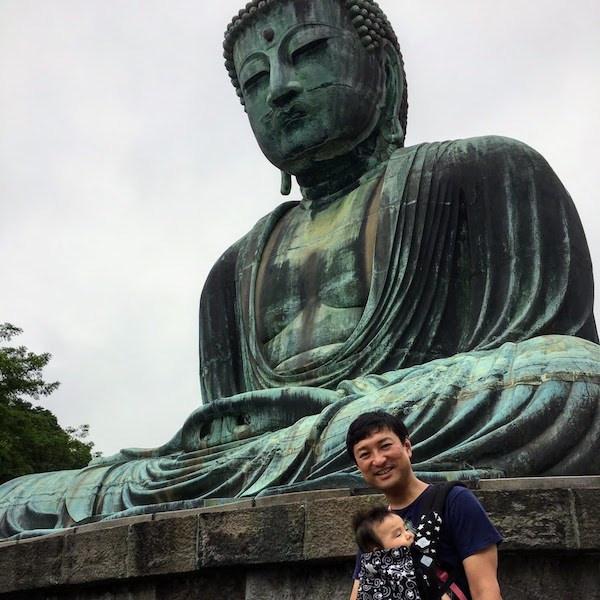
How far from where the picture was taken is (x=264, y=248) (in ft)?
29.0

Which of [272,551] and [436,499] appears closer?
[436,499]

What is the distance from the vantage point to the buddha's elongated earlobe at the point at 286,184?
30.0 ft

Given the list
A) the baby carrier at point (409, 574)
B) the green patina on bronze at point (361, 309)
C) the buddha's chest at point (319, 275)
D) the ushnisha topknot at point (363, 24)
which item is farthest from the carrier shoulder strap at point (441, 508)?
the ushnisha topknot at point (363, 24)

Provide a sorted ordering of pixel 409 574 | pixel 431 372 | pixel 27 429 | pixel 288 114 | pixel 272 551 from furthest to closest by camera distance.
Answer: pixel 27 429 < pixel 288 114 < pixel 431 372 < pixel 272 551 < pixel 409 574

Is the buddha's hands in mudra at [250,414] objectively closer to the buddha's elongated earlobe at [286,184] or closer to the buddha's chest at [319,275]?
the buddha's chest at [319,275]

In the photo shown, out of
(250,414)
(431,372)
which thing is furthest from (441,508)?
(250,414)

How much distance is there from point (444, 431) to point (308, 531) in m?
1.31

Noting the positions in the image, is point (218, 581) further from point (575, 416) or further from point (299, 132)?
point (299, 132)

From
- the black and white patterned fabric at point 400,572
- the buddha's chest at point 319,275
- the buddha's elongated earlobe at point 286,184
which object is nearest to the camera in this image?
the black and white patterned fabric at point 400,572

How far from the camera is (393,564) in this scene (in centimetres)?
304

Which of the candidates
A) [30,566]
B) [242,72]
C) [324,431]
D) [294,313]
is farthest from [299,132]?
[30,566]

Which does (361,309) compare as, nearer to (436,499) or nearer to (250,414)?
(250,414)

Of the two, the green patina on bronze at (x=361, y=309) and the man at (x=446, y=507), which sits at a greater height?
the green patina on bronze at (x=361, y=309)

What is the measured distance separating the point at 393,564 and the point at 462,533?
0.69ft
